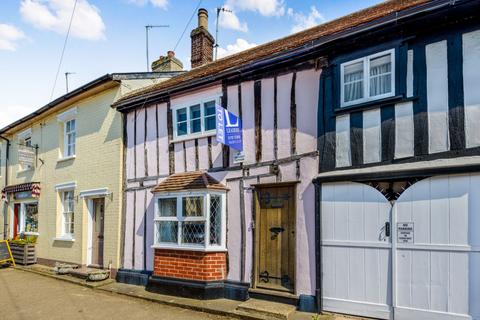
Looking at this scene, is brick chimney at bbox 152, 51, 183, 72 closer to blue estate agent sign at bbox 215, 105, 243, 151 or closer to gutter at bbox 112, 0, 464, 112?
gutter at bbox 112, 0, 464, 112

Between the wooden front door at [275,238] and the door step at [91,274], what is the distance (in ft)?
15.3

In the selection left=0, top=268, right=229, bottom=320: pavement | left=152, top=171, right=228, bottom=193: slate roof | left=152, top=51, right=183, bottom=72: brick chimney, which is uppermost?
left=152, top=51, right=183, bottom=72: brick chimney

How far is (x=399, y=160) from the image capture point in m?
5.55

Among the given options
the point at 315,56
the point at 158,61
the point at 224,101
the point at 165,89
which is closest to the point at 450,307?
the point at 315,56

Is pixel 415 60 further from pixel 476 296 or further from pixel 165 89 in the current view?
pixel 165 89

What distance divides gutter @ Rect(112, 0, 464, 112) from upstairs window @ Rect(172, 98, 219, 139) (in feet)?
1.56

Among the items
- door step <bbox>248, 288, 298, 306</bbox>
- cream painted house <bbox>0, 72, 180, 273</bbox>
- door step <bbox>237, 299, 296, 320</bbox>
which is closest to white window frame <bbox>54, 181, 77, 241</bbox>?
cream painted house <bbox>0, 72, 180, 273</bbox>

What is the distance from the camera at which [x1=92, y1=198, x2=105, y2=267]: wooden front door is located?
10.6m

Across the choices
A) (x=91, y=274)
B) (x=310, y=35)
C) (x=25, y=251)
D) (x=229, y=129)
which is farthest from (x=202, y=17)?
(x=25, y=251)

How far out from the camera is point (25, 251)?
1254 centimetres

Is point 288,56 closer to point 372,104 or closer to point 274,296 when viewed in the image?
point 372,104

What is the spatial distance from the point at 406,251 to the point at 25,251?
1252 centimetres

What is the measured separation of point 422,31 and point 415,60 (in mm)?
457

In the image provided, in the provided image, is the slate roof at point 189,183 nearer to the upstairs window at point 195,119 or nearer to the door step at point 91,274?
the upstairs window at point 195,119
